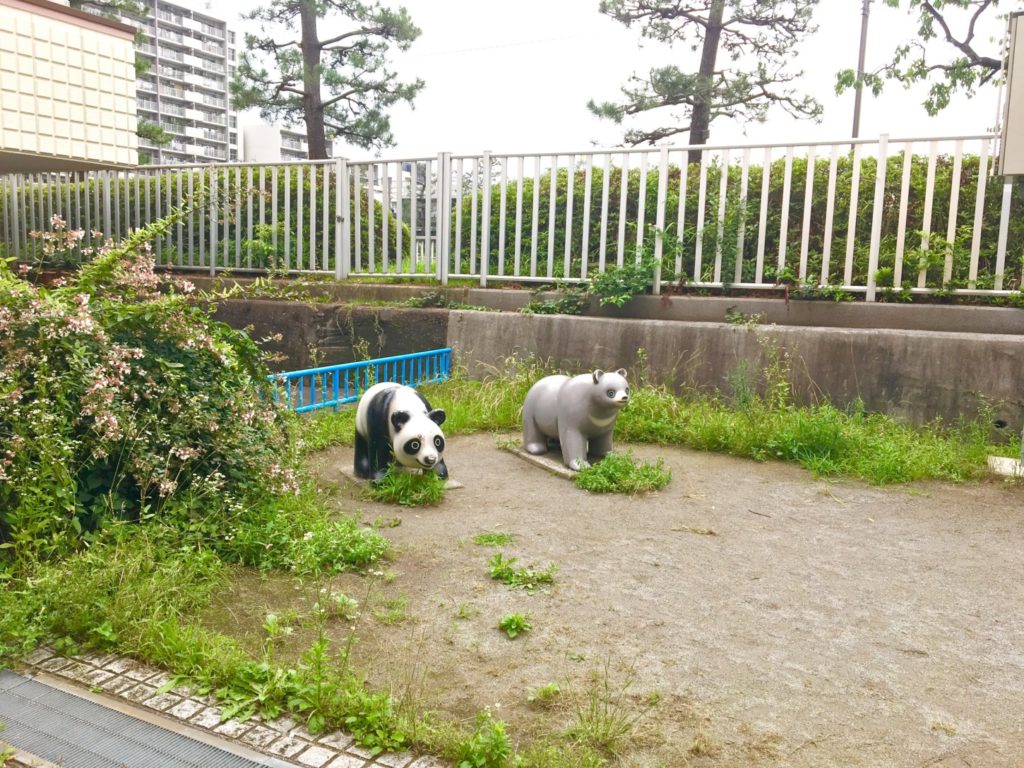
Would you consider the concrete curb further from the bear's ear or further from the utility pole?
the utility pole

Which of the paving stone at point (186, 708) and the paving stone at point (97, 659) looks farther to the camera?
the paving stone at point (97, 659)

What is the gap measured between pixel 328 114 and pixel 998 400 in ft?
41.8

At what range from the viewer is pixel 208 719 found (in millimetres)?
2410

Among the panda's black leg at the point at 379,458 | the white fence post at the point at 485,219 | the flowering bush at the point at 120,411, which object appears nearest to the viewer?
the flowering bush at the point at 120,411

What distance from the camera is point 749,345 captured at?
7219 mm

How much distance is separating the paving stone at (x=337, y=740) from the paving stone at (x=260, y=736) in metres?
0.14

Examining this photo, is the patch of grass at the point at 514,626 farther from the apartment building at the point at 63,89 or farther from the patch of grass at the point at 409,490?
the apartment building at the point at 63,89

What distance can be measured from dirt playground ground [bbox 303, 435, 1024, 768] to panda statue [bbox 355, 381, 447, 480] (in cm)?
27

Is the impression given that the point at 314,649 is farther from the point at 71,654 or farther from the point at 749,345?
the point at 749,345

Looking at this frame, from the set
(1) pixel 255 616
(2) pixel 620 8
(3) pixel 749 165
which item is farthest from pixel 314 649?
(2) pixel 620 8

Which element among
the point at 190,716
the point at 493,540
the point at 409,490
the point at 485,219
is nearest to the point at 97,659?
the point at 190,716

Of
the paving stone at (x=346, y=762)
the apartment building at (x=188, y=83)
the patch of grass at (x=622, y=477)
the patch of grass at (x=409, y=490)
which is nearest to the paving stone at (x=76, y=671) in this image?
the paving stone at (x=346, y=762)

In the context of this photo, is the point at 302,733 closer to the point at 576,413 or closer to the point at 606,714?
the point at 606,714

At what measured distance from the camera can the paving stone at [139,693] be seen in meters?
2.53
